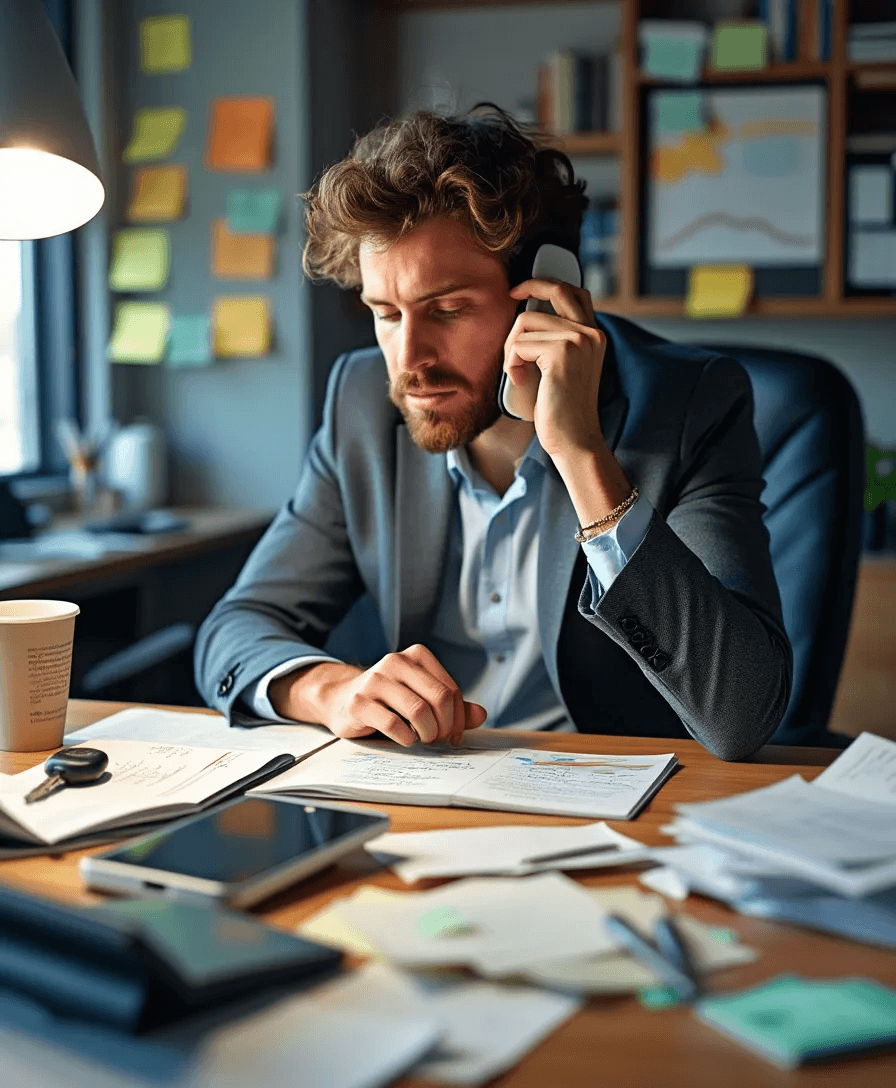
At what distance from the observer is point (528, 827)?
2.69ft

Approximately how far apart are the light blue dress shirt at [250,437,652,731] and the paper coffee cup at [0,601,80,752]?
528 millimetres

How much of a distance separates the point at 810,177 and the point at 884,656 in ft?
3.93

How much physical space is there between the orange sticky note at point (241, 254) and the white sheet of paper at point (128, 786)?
204cm

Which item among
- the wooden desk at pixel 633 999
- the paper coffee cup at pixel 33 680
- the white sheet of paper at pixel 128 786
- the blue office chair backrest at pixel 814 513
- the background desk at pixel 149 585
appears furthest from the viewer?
the background desk at pixel 149 585

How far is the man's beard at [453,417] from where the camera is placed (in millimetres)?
1406

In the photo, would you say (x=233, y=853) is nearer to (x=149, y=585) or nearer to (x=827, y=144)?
(x=149, y=585)

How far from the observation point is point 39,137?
3.44 feet

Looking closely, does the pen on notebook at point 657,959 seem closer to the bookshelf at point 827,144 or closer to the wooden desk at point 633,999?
the wooden desk at point 633,999

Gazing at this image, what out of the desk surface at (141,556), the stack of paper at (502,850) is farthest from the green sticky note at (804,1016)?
the desk surface at (141,556)

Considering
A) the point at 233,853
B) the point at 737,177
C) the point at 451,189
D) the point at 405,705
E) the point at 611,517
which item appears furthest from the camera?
the point at 737,177

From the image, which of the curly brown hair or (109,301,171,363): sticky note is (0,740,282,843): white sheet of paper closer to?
the curly brown hair

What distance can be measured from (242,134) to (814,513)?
1916 mm

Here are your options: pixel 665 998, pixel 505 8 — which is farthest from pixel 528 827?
pixel 505 8

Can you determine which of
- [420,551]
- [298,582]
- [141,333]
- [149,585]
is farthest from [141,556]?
[141,333]
